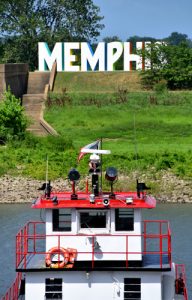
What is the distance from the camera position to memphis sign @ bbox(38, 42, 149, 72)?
91500 millimetres

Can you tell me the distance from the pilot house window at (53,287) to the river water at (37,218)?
7.29 m

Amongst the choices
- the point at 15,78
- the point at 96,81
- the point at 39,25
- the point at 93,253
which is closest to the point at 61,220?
the point at 93,253

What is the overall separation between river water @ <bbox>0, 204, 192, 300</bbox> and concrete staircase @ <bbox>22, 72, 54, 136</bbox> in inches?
800

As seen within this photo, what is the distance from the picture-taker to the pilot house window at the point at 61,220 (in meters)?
26.3

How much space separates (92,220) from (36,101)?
57.5 metres

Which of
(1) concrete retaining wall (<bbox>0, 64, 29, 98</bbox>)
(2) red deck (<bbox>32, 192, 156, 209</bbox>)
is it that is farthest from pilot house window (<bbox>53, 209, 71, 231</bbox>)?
(1) concrete retaining wall (<bbox>0, 64, 29, 98</bbox>)

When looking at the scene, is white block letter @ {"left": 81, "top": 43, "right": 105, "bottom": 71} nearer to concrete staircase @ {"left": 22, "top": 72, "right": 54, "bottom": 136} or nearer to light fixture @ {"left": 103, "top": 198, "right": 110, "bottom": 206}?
concrete staircase @ {"left": 22, "top": 72, "right": 54, "bottom": 136}

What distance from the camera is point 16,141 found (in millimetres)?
68312

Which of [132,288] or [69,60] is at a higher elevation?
[69,60]

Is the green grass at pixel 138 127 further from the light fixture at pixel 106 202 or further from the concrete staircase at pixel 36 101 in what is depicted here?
the light fixture at pixel 106 202

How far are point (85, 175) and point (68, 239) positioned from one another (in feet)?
107

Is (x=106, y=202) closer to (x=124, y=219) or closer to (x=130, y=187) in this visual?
(x=124, y=219)

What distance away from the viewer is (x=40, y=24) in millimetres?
108625

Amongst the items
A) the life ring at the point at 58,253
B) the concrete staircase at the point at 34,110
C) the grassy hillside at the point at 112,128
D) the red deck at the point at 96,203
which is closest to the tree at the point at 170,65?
the grassy hillside at the point at 112,128
